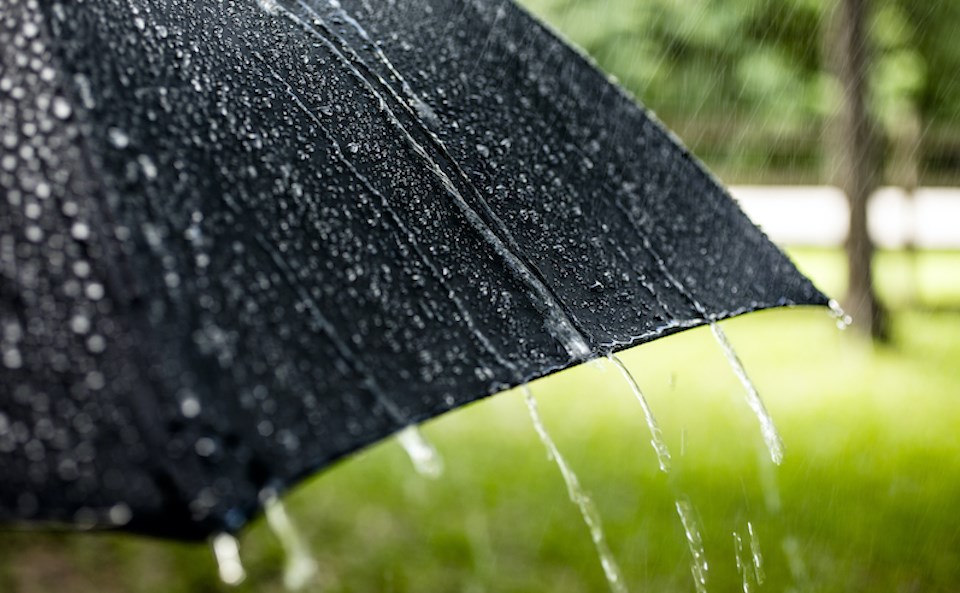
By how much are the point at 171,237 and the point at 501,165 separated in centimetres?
77

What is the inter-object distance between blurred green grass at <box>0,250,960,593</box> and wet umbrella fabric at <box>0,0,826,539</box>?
10.1 feet

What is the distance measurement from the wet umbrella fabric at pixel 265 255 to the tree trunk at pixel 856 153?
622cm

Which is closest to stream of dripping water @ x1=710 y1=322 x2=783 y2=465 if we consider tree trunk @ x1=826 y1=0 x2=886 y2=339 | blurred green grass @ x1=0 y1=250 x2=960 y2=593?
blurred green grass @ x1=0 y1=250 x2=960 y2=593

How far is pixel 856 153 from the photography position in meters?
7.70

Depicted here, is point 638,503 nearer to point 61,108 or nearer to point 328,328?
point 328,328

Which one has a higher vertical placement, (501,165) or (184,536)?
(501,165)

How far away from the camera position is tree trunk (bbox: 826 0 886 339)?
7.65 meters

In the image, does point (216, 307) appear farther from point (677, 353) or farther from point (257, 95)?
point (677, 353)

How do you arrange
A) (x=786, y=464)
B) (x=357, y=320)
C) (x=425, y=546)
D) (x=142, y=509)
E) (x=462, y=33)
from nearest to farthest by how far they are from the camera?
(x=142, y=509) → (x=357, y=320) → (x=462, y=33) → (x=425, y=546) → (x=786, y=464)

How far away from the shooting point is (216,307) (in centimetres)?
103

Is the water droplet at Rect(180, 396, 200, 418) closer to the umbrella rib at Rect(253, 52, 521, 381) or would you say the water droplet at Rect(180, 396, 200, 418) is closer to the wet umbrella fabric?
the wet umbrella fabric

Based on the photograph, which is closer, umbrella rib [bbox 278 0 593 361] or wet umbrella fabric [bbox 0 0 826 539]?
wet umbrella fabric [bbox 0 0 826 539]

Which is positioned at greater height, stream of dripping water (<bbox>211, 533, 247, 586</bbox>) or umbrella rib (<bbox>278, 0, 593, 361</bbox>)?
umbrella rib (<bbox>278, 0, 593, 361</bbox>)

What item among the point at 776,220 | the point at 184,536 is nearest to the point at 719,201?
the point at 184,536
